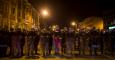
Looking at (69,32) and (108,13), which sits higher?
(108,13)

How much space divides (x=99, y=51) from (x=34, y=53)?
5.25 m

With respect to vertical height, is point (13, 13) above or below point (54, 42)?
above

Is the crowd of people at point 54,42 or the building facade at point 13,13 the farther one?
the building facade at point 13,13

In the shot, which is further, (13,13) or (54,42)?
(13,13)

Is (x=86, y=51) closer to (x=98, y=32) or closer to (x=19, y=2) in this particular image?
(x=98, y=32)

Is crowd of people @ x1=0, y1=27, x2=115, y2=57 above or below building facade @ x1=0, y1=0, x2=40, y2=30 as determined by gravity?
below

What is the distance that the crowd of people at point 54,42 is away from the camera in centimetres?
1638

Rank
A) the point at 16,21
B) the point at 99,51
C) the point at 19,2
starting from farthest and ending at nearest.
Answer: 1. the point at 19,2
2. the point at 16,21
3. the point at 99,51

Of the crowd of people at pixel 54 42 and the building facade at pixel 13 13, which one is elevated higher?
the building facade at pixel 13 13

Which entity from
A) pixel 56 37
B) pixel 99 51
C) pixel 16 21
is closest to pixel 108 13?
pixel 16 21

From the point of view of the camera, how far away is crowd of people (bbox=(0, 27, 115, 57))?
16375mm

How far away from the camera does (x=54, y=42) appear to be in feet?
56.9

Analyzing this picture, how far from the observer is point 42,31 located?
17.0 meters

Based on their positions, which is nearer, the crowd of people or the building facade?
the crowd of people
